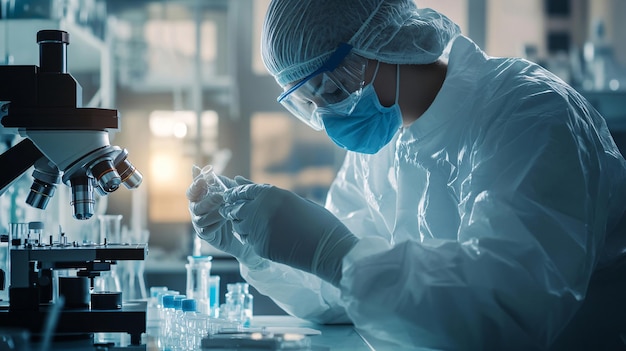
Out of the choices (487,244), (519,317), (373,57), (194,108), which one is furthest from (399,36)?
(194,108)

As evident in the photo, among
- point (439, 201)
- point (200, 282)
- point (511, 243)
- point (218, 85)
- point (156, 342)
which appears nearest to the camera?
point (511, 243)

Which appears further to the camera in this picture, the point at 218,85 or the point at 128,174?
the point at 218,85

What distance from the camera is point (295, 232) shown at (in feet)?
4.68

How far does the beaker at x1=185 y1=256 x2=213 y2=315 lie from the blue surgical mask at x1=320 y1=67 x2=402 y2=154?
1.73 ft

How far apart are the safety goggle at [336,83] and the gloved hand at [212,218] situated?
0.29 metres

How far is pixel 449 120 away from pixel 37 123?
2.95 ft

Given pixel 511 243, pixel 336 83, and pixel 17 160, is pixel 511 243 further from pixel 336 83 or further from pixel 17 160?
pixel 17 160

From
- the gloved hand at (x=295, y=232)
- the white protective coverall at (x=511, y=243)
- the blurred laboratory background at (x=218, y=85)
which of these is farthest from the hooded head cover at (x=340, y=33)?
the blurred laboratory background at (x=218, y=85)

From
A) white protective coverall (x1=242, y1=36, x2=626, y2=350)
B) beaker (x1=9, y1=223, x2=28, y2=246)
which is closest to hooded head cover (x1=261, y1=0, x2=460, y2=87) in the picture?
white protective coverall (x1=242, y1=36, x2=626, y2=350)

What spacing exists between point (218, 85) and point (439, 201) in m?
2.72

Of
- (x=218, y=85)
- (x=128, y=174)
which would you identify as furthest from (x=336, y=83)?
(x=218, y=85)

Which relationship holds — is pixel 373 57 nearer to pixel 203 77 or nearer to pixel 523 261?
pixel 523 261

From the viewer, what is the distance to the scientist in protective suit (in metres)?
1.29

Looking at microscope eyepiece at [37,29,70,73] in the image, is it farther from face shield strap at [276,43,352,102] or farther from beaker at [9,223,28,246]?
face shield strap at [276,43,352,102]
